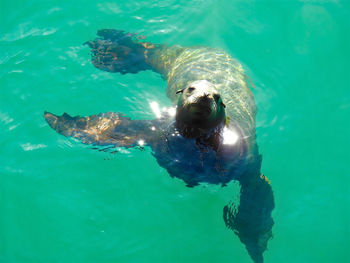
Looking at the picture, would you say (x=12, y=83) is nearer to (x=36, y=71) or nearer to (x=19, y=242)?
(x=36, y=71)

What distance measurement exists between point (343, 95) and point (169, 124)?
4.52 metres

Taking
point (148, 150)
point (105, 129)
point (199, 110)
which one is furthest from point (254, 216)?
point (105, 129)

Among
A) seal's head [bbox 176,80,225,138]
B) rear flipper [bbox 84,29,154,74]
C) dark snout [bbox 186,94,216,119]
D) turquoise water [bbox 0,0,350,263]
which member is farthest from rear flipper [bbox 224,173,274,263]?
rear flipper [bbox 84,29,154,74]

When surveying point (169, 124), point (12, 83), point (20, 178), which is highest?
point (12, 83)

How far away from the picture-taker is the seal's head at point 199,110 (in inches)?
185

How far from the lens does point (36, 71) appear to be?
8141mm

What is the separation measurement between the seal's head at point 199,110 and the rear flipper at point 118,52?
324 cm

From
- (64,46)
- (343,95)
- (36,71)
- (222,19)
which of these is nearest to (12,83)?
(36,71)

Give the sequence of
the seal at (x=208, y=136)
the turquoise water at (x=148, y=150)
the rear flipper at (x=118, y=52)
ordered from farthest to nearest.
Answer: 1. the rear flipper at (x=118, y=52)
2. the turquoise water at (x=148, y=150)
3. the seal at (x=208, y=136)

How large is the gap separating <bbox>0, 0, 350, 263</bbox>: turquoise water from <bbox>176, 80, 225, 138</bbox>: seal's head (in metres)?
1.33

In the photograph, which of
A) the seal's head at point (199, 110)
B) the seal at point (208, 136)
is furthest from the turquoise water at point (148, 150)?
the seal's head at point (199, 110)

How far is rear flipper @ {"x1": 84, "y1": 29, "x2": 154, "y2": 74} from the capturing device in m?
8.32

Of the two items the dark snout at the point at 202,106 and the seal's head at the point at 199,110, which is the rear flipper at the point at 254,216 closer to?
the seal's head at the point at 199,110

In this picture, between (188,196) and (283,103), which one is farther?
(283,103)
